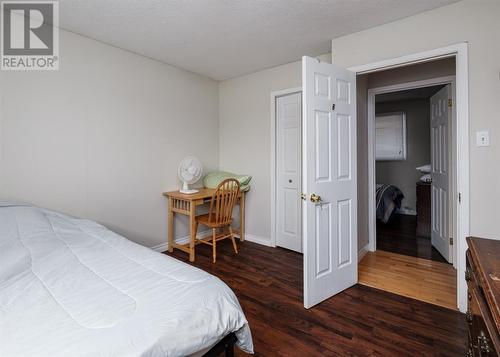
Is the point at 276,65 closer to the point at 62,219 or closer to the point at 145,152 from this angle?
the point at 145,152

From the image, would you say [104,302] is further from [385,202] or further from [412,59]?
[385,202]

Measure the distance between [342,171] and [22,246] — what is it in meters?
2.23

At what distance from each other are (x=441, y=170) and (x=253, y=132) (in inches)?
91.5

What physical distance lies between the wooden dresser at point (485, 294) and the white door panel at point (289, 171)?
6.97ft

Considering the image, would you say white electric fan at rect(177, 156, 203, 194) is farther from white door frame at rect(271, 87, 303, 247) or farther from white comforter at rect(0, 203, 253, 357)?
white comforter at rect(0, 203, 253, 357)

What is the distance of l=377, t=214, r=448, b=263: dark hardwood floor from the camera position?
310cm

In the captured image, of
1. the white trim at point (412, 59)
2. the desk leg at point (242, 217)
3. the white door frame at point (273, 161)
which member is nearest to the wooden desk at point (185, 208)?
the desk leg at point (242, 217)

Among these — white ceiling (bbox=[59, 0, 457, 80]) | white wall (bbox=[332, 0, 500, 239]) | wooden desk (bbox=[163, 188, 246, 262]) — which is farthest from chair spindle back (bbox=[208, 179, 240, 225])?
white wall (bbox=[332, 0, 500, 239])

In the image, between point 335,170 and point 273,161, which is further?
point 273,161

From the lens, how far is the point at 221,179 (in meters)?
3.43

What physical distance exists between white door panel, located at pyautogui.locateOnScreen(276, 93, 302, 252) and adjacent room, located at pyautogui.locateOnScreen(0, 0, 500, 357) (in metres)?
0.03

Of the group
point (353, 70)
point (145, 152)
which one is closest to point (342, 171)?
point (353, 70)

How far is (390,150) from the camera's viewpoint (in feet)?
17.5

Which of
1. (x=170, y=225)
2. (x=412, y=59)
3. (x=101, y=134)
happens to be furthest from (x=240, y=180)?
(x=412, y=59)
